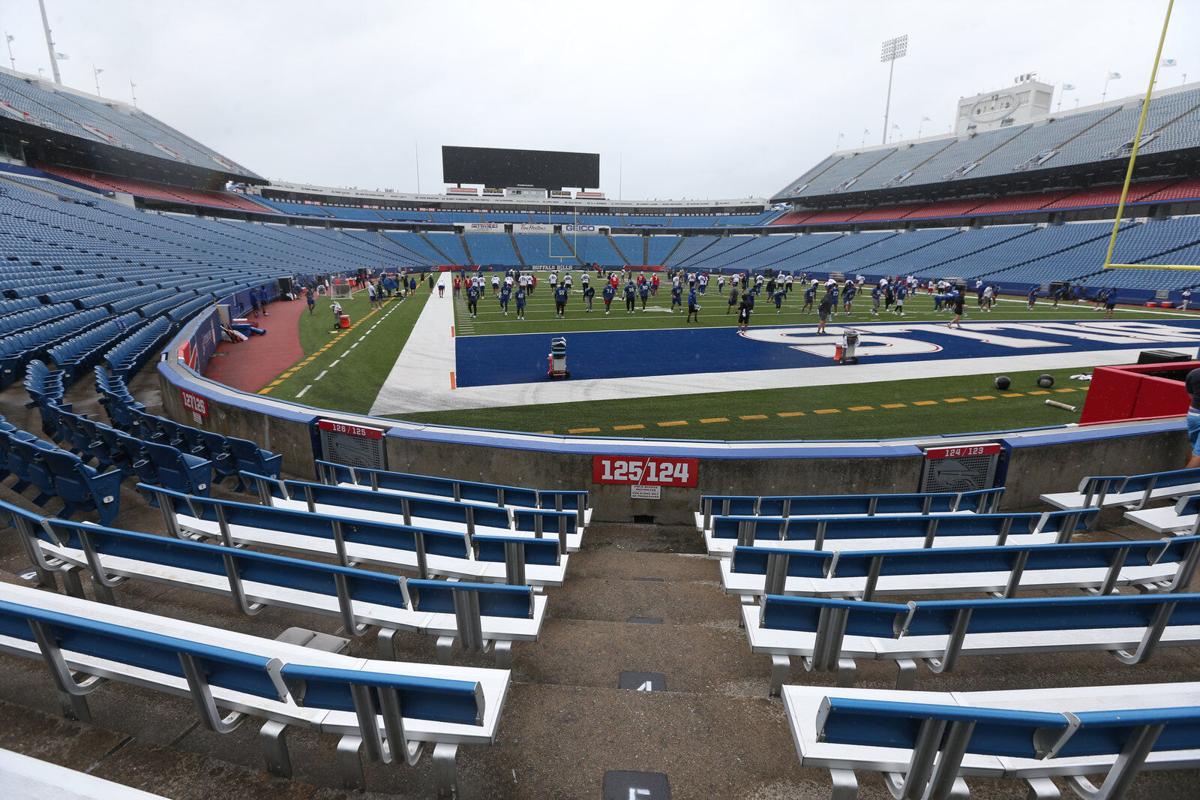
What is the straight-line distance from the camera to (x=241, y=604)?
3605 mm

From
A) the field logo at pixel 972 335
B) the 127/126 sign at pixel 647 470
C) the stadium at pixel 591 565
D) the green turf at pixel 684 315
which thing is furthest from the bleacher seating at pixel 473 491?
the green turf at pixel 684 315

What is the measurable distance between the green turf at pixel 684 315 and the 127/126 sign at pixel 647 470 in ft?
53.6

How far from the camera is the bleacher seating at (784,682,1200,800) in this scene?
6.58 ft

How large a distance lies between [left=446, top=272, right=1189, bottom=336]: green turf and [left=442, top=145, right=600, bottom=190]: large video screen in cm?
4105

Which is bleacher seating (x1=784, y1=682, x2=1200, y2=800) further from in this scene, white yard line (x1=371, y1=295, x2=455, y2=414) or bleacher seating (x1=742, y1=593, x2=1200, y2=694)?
white yard line (x1=371, y1=295, x2=455, y2=414)

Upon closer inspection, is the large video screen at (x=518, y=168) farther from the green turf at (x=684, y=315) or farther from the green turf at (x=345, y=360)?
the green turf at (x=345, y=360)

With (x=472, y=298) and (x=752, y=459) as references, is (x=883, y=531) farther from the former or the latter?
(x=472, y=298)

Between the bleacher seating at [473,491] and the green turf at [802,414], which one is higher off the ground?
the bleacher seating at [473,491]


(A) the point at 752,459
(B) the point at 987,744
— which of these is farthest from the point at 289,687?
(A) the point at 752,459

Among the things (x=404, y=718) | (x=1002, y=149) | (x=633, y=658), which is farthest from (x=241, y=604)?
(x=1002, y=149)

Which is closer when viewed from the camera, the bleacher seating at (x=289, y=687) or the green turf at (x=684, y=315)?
the bleacher seating at (x=289, y=687)

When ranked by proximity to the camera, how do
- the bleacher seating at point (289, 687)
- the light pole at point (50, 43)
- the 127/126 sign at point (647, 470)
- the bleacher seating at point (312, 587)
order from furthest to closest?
the light pole at point (50, 43) < the 127/126 sign at point (647, 470) < the bleacher seating at point (312, 587) < the bleacher seating at point (289, 687)

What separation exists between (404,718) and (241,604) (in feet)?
5.95

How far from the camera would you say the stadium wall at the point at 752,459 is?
6945 mm
